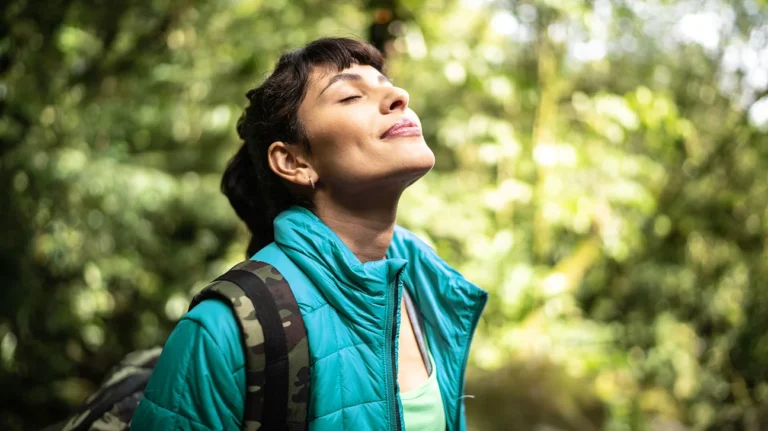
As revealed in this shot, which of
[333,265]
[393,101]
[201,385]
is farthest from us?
[393,101]

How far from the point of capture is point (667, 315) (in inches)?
199

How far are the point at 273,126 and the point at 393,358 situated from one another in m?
0.66

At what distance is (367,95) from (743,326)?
3.99m

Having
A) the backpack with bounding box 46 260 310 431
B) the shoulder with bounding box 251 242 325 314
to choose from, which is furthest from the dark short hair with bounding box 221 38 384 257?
the backpack with bounding box 46 260 310 431

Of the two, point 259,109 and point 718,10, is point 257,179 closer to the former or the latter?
point 259,109

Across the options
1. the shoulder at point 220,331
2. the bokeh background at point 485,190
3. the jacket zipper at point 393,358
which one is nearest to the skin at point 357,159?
the jacket zipper at point 393,358

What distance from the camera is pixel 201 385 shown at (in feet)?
3.78

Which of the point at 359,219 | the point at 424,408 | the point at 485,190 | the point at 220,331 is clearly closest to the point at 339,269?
the point at 359,219

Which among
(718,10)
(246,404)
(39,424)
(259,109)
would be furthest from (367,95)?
(718,10)

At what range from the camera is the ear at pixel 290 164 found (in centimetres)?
150

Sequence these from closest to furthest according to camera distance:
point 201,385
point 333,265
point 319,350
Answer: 1. point 201,385
2. point 319,350
3. point 333,265

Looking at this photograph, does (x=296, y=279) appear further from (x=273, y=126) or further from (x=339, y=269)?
(x=273, y=126)

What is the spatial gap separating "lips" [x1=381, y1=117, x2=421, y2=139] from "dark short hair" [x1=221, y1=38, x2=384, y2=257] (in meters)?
0.21

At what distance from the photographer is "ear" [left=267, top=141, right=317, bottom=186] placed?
1.50m
